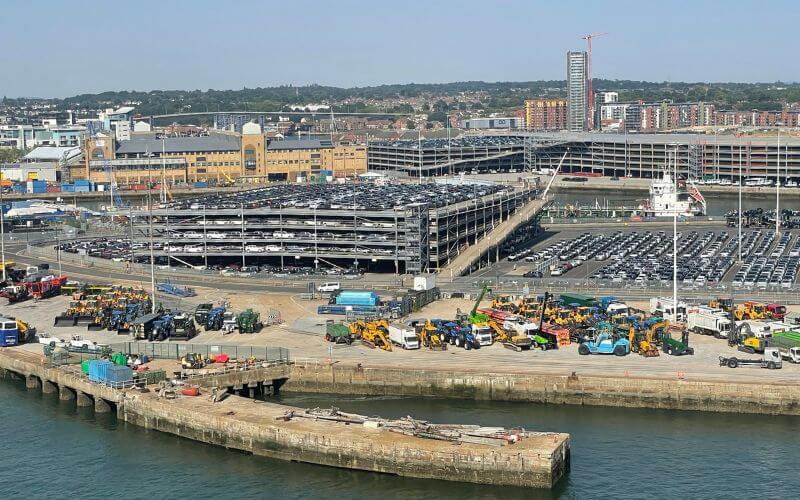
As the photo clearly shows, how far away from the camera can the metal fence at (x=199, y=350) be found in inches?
1432

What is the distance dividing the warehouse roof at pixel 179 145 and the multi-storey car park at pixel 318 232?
158ft

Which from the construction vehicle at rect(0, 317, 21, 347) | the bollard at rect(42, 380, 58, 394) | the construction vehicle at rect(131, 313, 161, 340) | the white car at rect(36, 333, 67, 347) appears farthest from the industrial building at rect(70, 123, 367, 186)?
the bollard at rect(42, 380, 58, 394)

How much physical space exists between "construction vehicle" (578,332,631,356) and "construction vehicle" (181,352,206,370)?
11434 mm

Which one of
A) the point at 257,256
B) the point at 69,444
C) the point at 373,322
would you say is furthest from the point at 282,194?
the point at 69,444

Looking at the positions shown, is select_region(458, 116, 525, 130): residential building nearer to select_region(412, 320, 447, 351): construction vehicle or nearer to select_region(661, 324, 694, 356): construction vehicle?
select_region(412, 320, 447, 351): construction vehicle

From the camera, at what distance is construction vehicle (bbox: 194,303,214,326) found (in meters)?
41.2

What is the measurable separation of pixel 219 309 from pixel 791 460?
21.1m

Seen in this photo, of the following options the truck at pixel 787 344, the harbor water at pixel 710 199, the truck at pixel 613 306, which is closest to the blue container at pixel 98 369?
the truck at pixel 613 306

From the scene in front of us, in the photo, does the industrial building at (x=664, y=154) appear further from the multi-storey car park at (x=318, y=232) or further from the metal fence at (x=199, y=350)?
the metal fence at (x=199, y=350)

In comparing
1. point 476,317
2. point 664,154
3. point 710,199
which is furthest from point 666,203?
point 476,317

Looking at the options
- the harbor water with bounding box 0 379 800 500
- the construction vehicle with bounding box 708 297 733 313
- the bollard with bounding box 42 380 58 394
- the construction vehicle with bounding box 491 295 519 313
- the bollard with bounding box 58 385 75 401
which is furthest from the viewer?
the construction vehicle with bounding box 491 295 519 313

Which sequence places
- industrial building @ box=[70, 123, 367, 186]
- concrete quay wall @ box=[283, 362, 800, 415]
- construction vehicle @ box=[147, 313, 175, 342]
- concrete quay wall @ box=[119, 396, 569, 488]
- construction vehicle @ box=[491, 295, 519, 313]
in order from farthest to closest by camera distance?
industrial building @ box=[70, 123, 367, 186] < construction vehicle @ box=[491, 295, 519, 313] < construction vehicle @ box=[147, 313, 175, 342] < concrete quay wall @ box=[283, 362, 800, 415] < concrete quay wall @ box=[119, 396, 569, 488]

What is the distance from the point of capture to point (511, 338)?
37.4 m

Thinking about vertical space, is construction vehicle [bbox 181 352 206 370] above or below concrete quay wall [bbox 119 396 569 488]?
above
